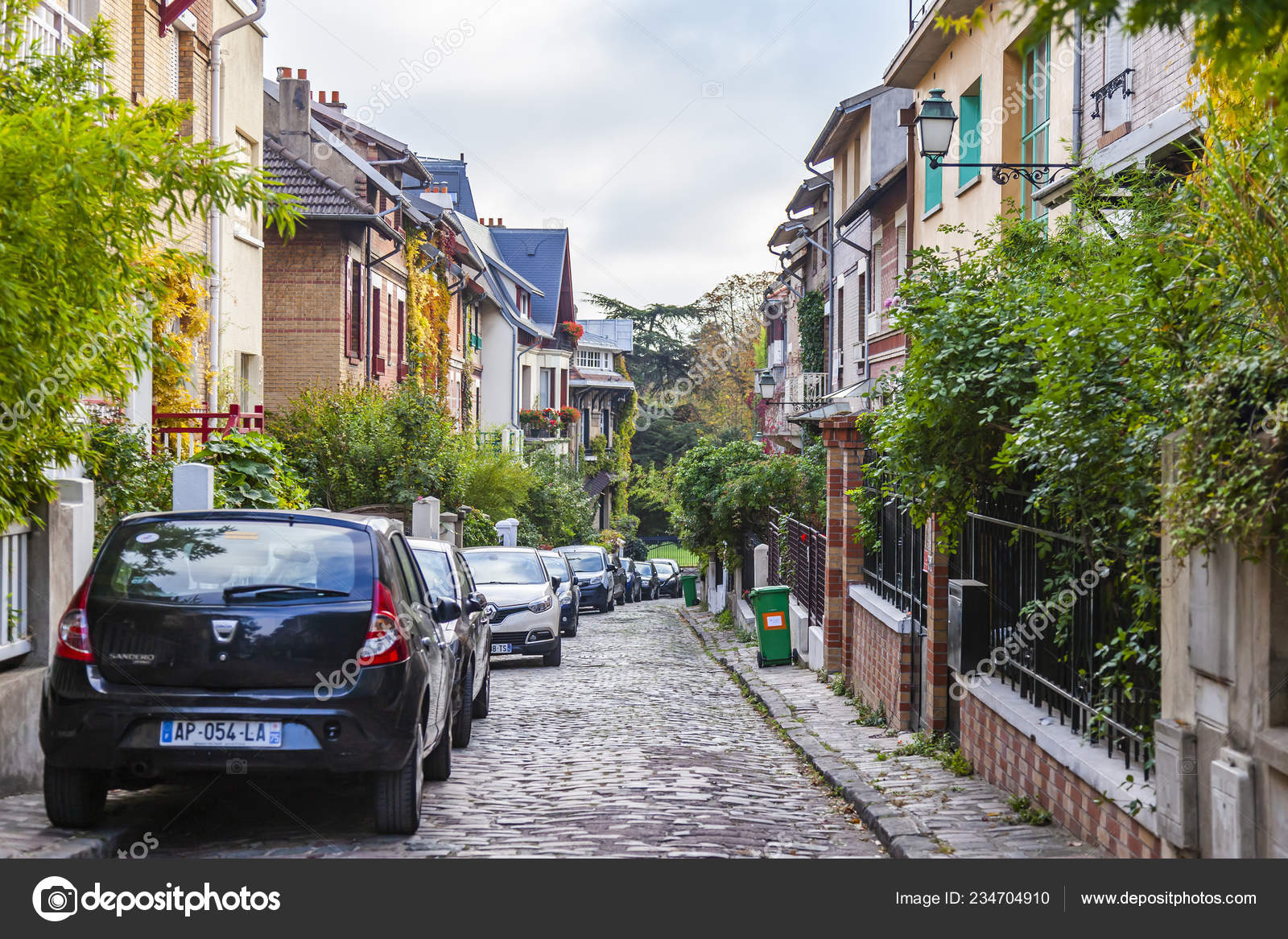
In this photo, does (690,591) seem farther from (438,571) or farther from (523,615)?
(438,571)

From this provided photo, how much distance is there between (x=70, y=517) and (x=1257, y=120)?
688 centimetres

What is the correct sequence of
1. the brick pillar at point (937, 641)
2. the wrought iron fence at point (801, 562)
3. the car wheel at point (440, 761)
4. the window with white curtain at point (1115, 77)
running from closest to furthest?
the car wheel at point (440, 761) → the brick pillar at point (937, 641) → the window with white curtain at point (1115, 77) → the wrought iron fence at point (801, 562)

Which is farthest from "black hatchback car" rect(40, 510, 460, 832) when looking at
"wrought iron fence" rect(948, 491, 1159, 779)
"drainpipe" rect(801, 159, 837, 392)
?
"drainpipe" rect(801, 159, 837, 392)

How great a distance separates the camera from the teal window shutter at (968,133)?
1761 centimetres

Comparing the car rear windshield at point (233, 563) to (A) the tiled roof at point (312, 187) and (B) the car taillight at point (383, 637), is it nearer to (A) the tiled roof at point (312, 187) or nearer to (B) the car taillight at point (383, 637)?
(B) the car taillight at point (383, 637)

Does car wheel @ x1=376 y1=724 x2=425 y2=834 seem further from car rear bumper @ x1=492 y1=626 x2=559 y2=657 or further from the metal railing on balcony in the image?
the metal railing on balcony

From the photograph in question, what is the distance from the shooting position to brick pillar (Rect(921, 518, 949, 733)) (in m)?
9.55

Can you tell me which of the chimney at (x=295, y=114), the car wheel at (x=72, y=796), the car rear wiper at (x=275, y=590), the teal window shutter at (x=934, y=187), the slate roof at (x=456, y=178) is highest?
the slate roof at (x=456, y=178)

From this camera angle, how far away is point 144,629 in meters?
6.08

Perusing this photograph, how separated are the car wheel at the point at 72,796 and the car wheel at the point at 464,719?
3.94m

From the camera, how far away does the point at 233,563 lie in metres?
6.30

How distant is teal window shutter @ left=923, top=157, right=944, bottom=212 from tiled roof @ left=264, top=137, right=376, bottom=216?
11759 mm

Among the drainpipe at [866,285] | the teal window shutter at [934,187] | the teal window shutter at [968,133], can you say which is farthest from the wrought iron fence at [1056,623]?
the drainpipe at [866,285]
